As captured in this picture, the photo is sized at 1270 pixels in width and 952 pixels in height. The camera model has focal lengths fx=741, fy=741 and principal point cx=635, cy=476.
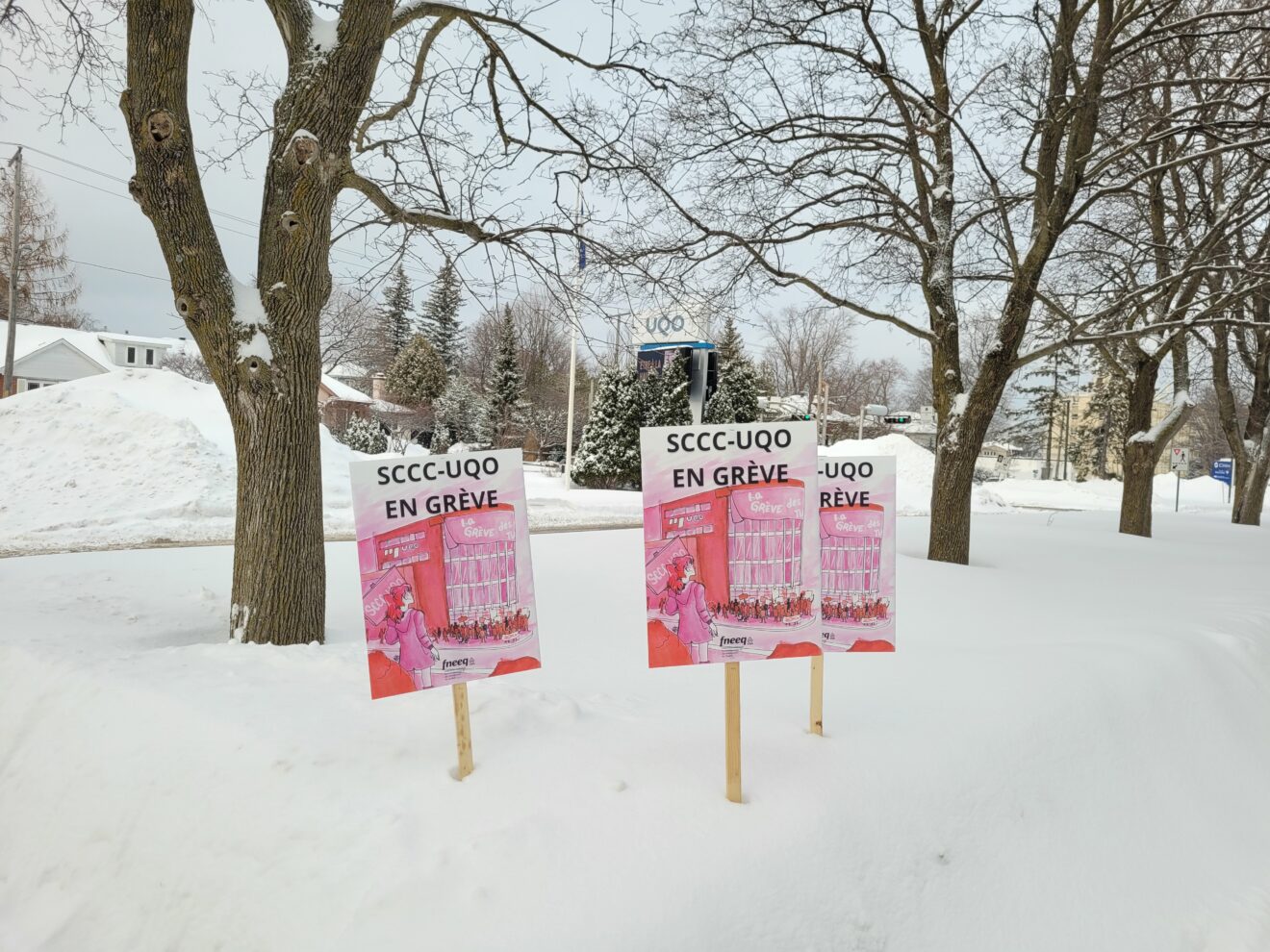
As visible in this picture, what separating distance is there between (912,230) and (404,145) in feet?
21.1

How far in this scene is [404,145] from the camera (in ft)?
19.4

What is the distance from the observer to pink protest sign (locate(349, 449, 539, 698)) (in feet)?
9.47

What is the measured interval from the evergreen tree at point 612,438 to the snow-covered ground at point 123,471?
773 centimetres

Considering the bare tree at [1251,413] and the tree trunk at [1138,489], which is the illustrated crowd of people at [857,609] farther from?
the bare tree at [1251,413]

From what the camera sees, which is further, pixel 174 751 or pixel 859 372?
pixel 859 372

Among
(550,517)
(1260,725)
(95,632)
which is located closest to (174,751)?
(95,632)

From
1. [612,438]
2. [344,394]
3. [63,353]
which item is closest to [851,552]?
[612,438]

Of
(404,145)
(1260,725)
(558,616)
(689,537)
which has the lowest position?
(1260,725)

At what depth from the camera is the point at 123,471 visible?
13555 mm

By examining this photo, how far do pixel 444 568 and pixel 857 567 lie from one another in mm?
1945

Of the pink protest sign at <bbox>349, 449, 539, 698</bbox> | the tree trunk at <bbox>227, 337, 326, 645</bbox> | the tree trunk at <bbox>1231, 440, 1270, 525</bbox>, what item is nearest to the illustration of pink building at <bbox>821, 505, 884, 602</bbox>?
the pink protest sign at <bbox>349, 449, 539, 698</bbox>

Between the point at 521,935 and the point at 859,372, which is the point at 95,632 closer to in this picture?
the point at 521,935

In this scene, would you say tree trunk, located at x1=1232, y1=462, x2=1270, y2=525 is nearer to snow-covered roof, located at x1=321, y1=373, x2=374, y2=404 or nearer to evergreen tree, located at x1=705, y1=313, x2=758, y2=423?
evergreen tree, located at x1=705, y1=313, x2=758, y2=423

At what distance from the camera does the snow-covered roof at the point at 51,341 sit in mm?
35206
